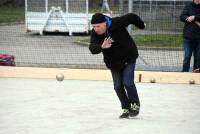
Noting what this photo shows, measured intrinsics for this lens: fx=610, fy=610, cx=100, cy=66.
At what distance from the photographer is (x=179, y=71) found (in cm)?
1163

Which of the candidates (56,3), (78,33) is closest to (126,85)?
(78,33)

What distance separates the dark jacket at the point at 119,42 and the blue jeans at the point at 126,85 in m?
0.11

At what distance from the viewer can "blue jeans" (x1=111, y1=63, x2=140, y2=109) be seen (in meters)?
7.78

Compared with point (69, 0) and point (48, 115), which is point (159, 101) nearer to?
point (48, 115)

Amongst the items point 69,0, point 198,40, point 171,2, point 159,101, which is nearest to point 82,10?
point 69,0

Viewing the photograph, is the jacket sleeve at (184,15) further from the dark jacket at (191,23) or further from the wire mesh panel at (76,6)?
the wire mesh panel at (76,6)

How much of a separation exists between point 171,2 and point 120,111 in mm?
4173

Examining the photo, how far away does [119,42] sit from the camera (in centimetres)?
766

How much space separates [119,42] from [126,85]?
1.86 feet

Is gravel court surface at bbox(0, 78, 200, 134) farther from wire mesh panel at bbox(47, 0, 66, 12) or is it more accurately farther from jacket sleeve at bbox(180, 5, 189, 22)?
wire mesh panel at bbox(47, 0, 66, 12)

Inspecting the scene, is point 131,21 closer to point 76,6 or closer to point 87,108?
point 87,108

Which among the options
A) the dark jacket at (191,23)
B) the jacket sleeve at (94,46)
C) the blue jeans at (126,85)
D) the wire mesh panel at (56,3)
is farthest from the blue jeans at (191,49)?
the wire mesh panel at (56,3)

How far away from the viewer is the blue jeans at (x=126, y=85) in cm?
778

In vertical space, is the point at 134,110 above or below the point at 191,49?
below
